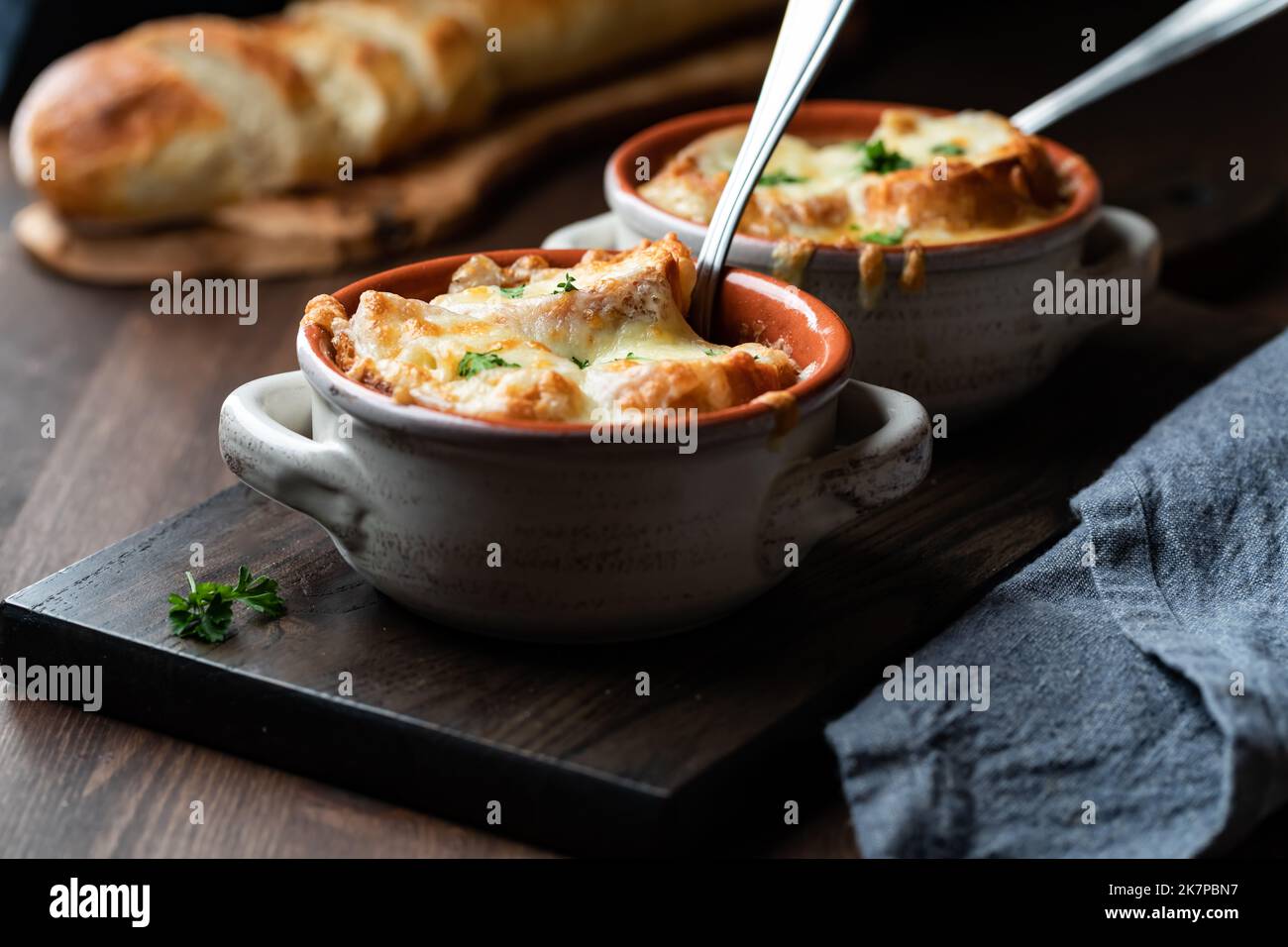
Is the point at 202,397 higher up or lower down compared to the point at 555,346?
lower down

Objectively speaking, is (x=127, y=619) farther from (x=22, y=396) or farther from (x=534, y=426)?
(x=22, y=396)

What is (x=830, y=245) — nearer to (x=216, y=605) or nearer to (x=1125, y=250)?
(x=1125, y=250)

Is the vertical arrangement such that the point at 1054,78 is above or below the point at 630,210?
below

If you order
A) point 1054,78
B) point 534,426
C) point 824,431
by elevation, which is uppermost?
point 534,426

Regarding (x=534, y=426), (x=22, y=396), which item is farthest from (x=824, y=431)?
(x=22, y=396)

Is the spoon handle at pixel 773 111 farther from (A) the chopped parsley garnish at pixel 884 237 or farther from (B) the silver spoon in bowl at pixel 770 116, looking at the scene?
(A) the chopped parsley garnish at pixel 884 237

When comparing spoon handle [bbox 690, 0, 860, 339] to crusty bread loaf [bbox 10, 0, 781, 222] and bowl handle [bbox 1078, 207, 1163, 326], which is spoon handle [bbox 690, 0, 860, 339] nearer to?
bowl handle [bbox 1078, 207, 1163, 326]

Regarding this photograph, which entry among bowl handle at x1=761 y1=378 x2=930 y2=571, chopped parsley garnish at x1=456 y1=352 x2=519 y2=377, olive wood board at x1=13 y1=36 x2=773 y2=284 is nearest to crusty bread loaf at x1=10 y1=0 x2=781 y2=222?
olive wood board at x1=13 y1=36 x2=773 y2=284

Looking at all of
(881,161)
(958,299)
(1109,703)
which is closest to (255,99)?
(881,161)
